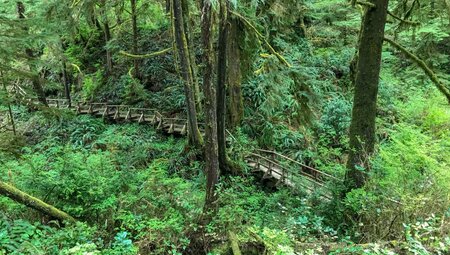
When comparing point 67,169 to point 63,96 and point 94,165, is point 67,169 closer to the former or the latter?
point 94,165

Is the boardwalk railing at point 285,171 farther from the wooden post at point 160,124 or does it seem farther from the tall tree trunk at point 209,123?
the wooden post at point 160,124

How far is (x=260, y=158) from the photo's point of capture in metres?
12.8

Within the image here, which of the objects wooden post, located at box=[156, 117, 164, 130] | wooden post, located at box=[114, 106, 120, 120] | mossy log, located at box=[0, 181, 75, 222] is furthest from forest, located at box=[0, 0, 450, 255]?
wooden post, located at box=[156, 117, 164, 130]

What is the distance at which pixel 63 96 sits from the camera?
24.9 metres

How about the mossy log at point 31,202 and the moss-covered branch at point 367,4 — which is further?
the moss-covered branch at point 367,4

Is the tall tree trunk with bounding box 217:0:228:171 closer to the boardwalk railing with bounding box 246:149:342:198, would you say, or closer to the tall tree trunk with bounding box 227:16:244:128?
the tall tree trunk with bounding box 227:16:244:128

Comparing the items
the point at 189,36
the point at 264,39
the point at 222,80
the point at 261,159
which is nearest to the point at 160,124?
the point at 189,36

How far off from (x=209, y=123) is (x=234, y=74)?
381cm

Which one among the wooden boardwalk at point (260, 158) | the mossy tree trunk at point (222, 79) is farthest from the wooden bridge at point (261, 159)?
the mossy tree trunk at point (222, 79)

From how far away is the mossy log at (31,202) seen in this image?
5.21 m

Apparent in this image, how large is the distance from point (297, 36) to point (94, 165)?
18375 millimetres

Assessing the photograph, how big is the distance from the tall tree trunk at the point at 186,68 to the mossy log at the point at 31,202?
7.08 meters

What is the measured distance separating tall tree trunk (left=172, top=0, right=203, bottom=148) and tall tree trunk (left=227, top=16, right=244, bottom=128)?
1470mm

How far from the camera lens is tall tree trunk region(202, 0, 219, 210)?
23.9 ft
